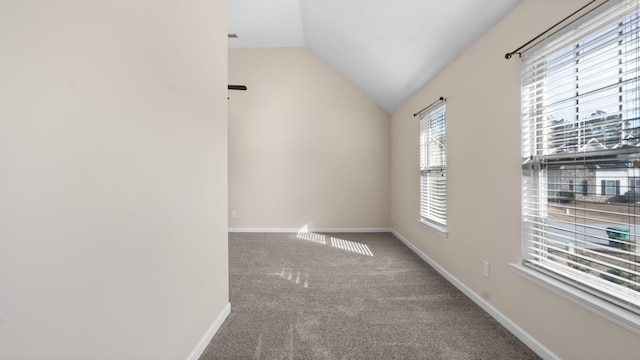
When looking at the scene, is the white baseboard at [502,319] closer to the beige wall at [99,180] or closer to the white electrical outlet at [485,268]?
the white electrical outlet at [485,268]

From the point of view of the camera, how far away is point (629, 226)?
1.21m

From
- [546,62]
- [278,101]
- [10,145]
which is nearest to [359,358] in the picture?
[10,145]

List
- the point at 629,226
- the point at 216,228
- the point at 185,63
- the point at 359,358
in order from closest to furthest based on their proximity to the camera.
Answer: the point at 629,226 → the point at 185,63 → the point at 359,358 → the point at 216,228

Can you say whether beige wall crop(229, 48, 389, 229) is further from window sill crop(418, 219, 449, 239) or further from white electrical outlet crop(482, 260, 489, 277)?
white electrical outlet crop(482, 260, 489, 277)

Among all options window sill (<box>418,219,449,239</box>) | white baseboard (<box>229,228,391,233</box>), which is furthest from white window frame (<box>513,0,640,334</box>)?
white baseboard (<box>229,228,391,233</box>)

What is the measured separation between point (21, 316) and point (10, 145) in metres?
0.44

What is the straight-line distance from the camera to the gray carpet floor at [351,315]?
1691 mm

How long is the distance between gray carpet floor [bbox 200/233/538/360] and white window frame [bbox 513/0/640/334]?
541 millimetres

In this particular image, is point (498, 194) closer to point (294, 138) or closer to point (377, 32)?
point (377, 32)

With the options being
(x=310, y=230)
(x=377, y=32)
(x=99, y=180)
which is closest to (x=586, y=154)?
(x=99, y=180)

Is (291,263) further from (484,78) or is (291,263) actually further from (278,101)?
(278,101)

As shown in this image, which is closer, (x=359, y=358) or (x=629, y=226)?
(x=629, y=226)

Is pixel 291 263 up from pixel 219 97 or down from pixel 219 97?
down

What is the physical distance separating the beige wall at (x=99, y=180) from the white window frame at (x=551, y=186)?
2.11m
